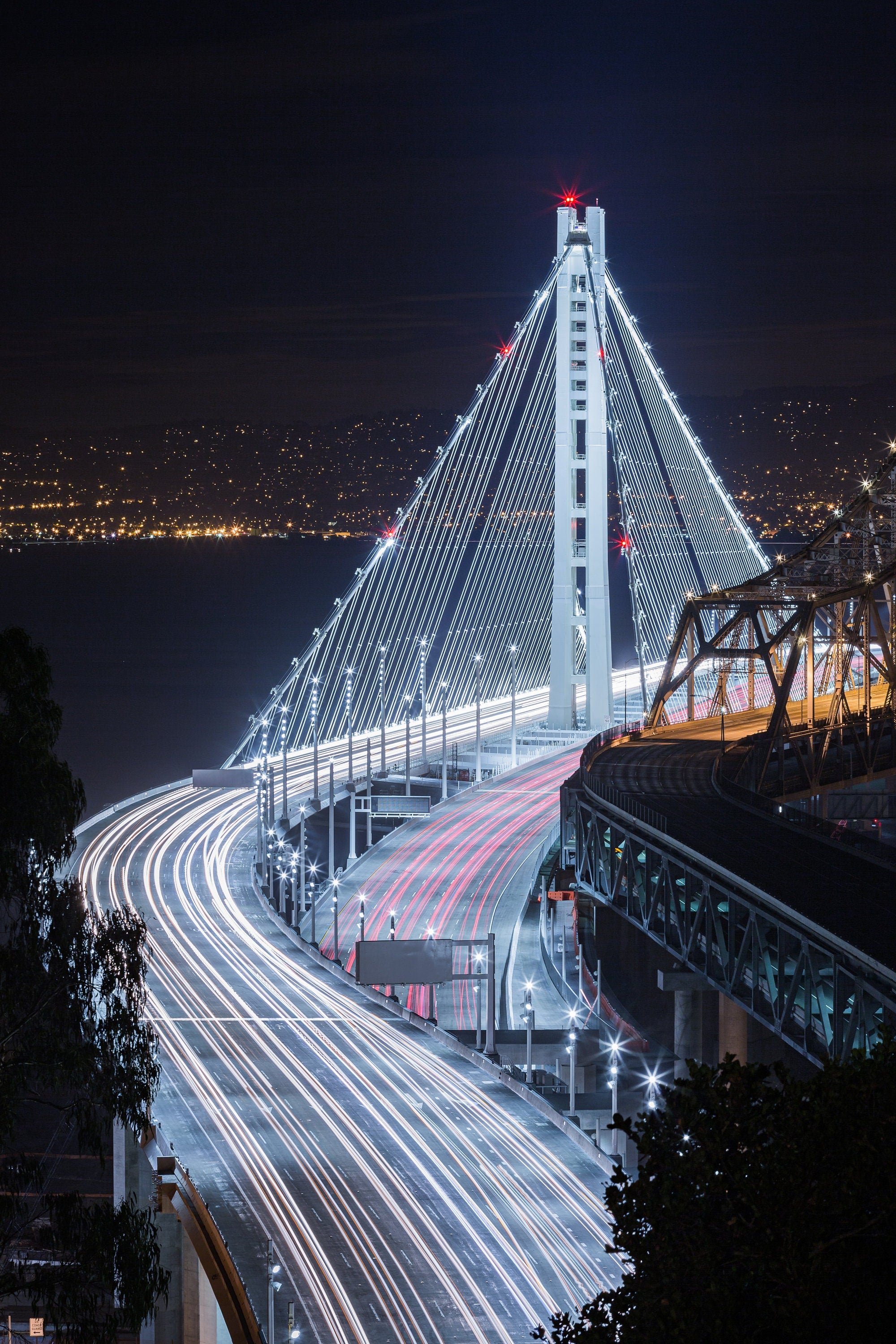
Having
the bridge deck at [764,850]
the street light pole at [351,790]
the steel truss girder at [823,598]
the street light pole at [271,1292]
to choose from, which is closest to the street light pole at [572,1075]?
the bridge deck at [764,850]

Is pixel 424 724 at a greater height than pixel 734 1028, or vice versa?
pixel 424 724

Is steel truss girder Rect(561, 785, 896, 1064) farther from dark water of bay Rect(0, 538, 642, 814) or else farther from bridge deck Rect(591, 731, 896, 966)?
dark water of bay Rect(0, 538, 642, 814)

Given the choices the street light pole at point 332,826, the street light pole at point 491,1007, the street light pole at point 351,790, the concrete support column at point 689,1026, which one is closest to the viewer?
the street light pole at point 491,1007

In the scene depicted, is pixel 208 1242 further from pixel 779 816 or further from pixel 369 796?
pixel 369 796

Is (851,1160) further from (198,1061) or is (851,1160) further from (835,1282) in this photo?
(198,1061)

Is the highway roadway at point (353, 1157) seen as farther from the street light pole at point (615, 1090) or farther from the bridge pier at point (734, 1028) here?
the bridge pier at point (734, 1028)

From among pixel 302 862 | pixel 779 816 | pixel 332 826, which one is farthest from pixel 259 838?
pixel 779 816

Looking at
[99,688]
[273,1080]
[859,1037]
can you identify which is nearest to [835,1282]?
[859,1037]
